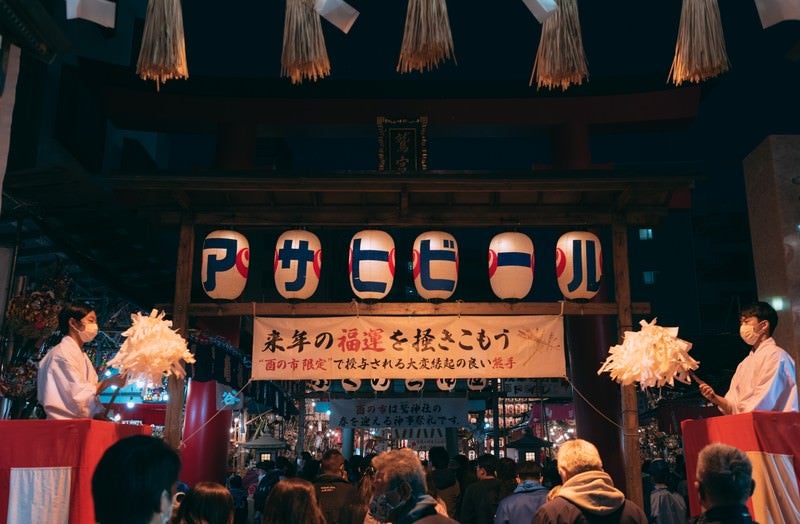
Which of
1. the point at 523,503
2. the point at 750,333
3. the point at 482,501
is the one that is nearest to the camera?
the point at 750,333

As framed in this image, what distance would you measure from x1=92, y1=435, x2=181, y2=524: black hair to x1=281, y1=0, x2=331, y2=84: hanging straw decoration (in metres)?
4.59

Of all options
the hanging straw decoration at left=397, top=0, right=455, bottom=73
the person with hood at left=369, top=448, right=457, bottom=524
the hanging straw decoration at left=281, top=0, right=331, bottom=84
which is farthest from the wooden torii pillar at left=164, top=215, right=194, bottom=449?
the person with hood at left=369, top=448, right=457, bottom=524

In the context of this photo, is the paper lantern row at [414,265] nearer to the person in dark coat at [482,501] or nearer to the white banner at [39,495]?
the person in dark coat at [482,501]

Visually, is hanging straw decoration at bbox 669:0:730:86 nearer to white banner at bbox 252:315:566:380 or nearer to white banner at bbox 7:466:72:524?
white banner at bbox 252:315:566:380

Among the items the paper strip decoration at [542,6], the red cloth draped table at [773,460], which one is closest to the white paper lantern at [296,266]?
the paper strip decoration at [542,6]

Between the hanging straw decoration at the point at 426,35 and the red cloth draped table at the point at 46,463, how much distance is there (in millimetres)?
4283

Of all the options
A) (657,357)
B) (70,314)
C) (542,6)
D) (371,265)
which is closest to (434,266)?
(371,265)

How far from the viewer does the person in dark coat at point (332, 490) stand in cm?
707

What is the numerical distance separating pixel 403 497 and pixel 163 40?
4922 millimetres

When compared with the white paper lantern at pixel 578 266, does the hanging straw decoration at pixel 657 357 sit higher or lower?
lower

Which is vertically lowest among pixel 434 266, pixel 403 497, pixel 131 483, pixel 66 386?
pixel 403 497

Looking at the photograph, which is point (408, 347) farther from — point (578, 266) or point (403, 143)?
point (403, 143)

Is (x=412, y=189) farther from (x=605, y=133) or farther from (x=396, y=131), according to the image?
(x=605, y=133)

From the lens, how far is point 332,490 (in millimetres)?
7133
